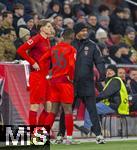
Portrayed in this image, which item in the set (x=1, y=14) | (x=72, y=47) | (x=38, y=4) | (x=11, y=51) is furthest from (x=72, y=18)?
(x=72, y=47)

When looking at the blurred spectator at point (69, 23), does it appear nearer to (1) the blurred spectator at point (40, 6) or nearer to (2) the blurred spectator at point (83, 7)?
(1) the blurred spectator at point (40, 6)

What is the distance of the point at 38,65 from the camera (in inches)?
542

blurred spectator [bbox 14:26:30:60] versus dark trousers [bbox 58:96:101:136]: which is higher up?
blurred spectator [bbox 14:26:30:60]

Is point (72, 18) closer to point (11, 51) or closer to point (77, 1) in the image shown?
point (77, 1)

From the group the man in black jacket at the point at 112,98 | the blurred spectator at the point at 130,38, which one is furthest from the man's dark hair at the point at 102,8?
the man in black jacket at the point at 112,98

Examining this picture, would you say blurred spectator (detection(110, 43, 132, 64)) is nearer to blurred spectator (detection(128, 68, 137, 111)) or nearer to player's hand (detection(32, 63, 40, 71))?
blurred spectator (detection(128, 68, 137, 111))

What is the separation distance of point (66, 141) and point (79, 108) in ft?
7.82

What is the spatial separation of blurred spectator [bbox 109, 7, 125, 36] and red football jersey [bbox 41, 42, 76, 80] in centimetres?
811

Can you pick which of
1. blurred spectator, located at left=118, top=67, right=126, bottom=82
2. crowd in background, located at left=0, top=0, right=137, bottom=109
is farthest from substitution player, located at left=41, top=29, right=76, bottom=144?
blurred spectator, located at left=118, top=67, right=126, bottom=82

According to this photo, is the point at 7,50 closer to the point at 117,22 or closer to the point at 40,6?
the point at 40,6

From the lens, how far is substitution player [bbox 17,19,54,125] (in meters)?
13.8

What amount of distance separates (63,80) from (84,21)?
6.63m

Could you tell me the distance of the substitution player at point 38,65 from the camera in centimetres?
1376

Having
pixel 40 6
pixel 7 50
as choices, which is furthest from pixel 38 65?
pixel 40 6
